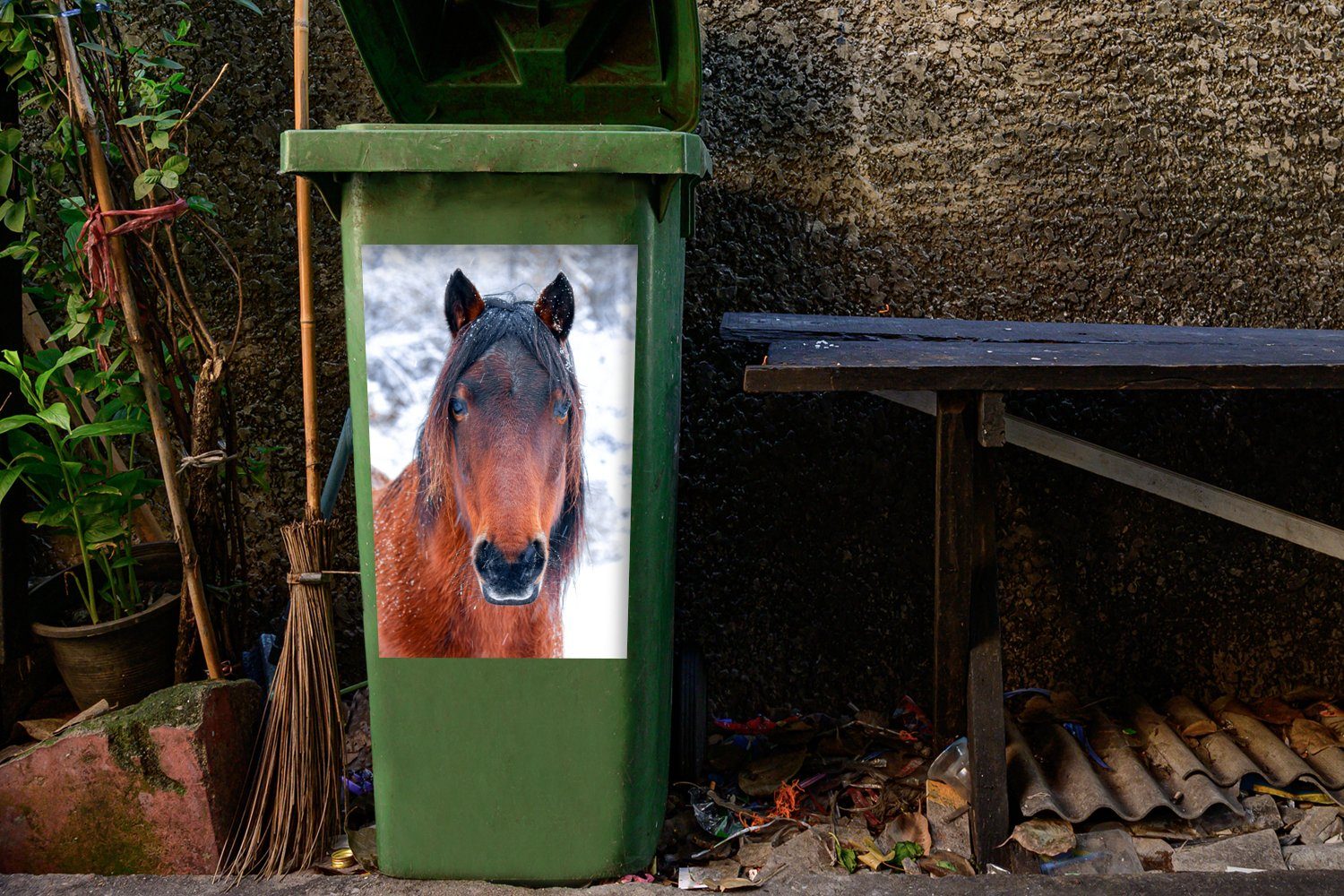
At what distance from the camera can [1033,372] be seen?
182 cm

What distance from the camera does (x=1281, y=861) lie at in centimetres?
208

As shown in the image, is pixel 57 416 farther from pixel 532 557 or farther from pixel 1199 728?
pixel 1199 728

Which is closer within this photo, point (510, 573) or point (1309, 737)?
point (510, 573)

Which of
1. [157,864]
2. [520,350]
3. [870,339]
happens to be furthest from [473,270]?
[157,864]

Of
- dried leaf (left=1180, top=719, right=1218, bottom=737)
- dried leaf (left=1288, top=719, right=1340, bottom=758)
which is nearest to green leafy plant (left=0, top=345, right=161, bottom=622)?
dried leaf (left=1180, top=719, right=1218, bottom=737)

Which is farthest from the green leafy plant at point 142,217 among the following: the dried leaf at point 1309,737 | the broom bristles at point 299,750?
the dried leaf at point 1309,737

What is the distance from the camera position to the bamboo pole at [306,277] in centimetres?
208

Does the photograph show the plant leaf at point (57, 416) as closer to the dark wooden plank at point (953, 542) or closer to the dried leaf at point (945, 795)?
the dark wooden plank at point (953, 542)

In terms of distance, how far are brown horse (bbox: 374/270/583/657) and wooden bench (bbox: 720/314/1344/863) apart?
0.39m

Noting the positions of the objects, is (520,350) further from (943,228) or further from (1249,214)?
(1249,214)

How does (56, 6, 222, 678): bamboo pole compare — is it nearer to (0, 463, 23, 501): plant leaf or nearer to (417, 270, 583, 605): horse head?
(0, 463, 23, 501): plant leaf

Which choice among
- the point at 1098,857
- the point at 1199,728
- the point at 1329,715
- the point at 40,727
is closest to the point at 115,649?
the point at 40,727

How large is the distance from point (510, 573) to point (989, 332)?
131 cm

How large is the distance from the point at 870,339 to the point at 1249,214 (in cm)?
129
